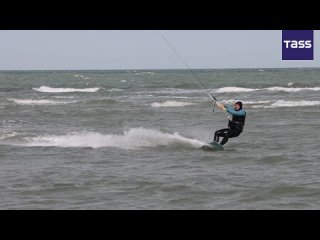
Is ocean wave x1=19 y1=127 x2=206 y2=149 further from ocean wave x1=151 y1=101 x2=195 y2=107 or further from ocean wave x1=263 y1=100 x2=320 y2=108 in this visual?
ocean wave x1=151 y1=101 x2=195 y2=107

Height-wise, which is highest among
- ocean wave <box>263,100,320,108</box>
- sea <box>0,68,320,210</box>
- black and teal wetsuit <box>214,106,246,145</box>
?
ocean wave <box>263,100,320,108</box>

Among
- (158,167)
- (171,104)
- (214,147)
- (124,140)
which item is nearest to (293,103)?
(171,104)

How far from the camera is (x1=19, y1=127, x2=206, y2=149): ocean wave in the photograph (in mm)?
17922

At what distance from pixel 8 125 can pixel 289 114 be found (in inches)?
519

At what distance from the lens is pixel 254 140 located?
19531 millimetres

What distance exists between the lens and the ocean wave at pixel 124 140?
17922 millimetres

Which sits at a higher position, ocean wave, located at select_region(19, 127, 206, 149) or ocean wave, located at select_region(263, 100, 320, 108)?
ocean wave, located at select_region(263, 100, 320, 108)

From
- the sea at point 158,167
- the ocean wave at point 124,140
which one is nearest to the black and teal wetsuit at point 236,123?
the sea at point 158,167

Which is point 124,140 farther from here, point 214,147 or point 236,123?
point 236,123

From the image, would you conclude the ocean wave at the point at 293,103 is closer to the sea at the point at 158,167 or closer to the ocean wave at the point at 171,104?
the ocean wave at the point at 171,104

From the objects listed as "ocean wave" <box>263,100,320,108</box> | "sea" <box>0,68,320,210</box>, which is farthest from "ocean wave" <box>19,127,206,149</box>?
"ocean wave" <box>263,100,320,108</box>

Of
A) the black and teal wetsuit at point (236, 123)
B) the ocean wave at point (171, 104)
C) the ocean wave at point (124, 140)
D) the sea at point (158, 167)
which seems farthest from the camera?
the ocean wave at point (171, 104)
